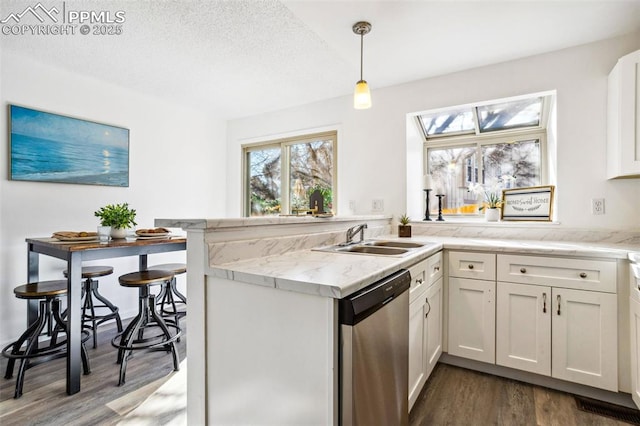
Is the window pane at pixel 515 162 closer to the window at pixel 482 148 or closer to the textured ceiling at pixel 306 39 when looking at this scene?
the window at pixel 482 148

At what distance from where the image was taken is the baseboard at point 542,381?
1.82 meters

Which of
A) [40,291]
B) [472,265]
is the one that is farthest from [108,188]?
[472,265]

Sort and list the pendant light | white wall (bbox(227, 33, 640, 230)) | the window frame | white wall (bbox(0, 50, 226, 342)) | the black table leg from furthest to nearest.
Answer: the window frame
white wall (bbox(0, 50, 226, 342))
white wall (bbox(227, 33, 640, 230))
the pendant light
the black table leg

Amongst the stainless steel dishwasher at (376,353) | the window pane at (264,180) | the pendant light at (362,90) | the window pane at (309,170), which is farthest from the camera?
the window pane at (264,180)

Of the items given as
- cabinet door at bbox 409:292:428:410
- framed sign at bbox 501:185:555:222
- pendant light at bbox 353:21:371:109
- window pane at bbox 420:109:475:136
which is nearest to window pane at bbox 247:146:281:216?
window pane at bbox 420:109:475:136

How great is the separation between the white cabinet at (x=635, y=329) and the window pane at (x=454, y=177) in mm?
1452

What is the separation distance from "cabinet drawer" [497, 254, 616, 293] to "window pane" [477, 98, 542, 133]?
1546 millimetres

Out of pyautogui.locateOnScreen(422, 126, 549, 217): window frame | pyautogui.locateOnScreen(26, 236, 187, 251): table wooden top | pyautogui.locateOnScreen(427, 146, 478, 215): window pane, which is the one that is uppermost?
pyautogui.locateOnScreen(422, 126, 549, 217): window frame

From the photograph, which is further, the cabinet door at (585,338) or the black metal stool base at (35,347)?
the black metal stool base at (35,347)

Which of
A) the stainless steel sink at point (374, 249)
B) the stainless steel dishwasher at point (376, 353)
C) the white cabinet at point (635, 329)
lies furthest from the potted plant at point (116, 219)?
the white cabinet at point (635, 329)

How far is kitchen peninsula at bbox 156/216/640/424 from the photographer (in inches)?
41.0

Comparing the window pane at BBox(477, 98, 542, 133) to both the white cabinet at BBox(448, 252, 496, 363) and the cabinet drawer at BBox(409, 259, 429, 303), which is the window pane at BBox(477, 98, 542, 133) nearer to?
the white cabinet at BBox(448, 252, 496, 363)

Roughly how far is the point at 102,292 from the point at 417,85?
3.75m

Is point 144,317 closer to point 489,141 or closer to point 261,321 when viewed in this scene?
point 261,321
